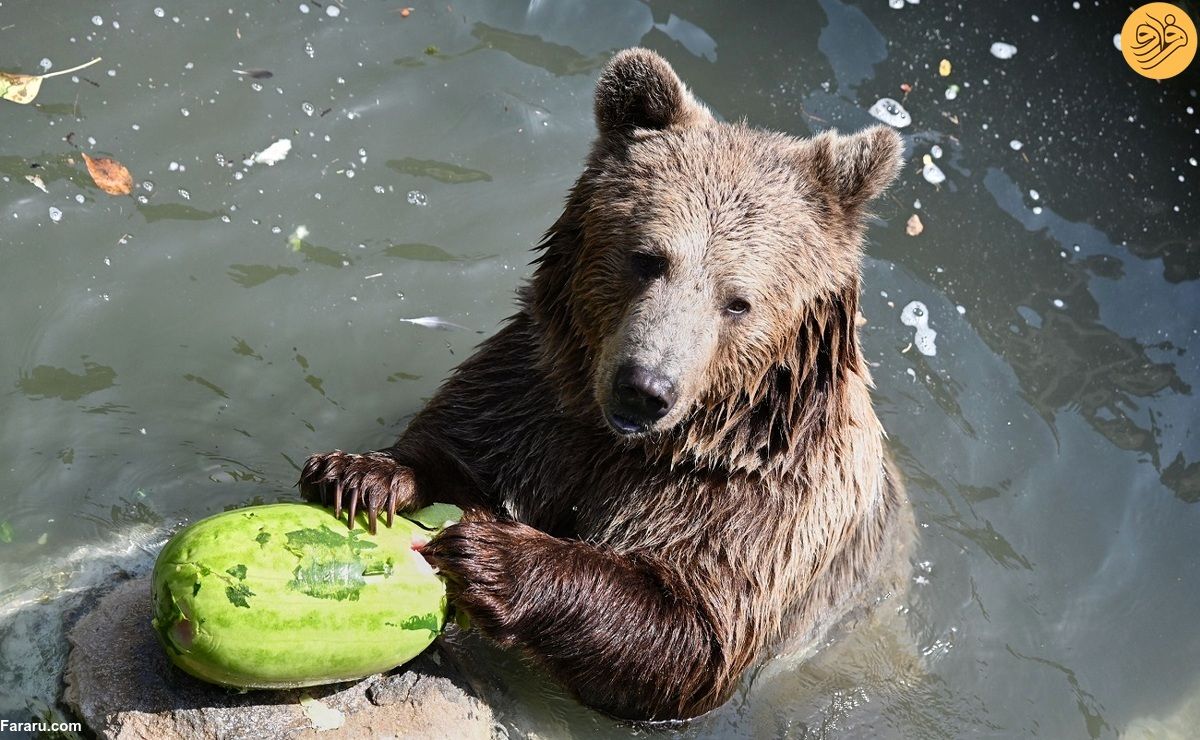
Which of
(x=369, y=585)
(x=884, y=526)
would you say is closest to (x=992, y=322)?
(x=884, y=526)

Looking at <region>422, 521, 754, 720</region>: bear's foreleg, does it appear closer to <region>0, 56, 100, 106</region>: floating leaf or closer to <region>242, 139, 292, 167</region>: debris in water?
<region>242, 139, 292, 167</region>: debris in water

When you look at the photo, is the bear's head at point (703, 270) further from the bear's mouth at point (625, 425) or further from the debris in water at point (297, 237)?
the debris in water at point (297, 237)

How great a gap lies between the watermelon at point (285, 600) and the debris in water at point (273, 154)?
3179 mm

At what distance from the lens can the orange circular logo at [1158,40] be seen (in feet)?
27.0

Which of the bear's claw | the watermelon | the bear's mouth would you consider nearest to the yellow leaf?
the bear's claw

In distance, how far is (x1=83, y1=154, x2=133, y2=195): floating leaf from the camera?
6.11m

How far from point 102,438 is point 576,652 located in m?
2.46

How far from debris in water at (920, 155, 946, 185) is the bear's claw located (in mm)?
4492

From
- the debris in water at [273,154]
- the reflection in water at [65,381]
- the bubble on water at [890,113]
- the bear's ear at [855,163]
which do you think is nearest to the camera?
the bear's ear at [855,163]

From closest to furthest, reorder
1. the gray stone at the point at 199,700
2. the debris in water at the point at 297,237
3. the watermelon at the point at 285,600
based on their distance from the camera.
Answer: the watermelon at the point at 285,600, the gray stone at the point at 199,700, the debris in water at the point at 297,237

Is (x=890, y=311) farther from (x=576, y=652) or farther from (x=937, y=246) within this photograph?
(x=576, y=652)

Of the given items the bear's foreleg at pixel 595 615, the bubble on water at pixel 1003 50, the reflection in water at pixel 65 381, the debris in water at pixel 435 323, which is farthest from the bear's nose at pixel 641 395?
the bubble on water at pixel 1003 50

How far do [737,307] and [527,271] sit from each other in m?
2.69

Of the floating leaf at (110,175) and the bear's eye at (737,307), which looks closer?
the bear's eye at (737,307)
